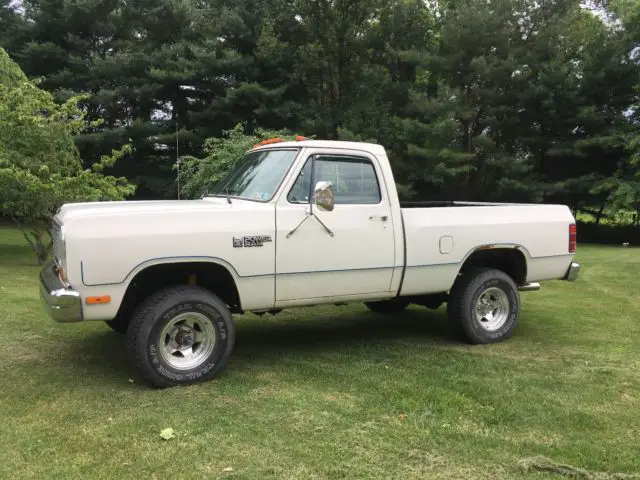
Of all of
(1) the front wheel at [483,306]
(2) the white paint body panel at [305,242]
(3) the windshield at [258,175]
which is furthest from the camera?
(1) the front wheel at [483,306]

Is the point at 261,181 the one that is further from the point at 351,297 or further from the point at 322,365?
the point at 322,365

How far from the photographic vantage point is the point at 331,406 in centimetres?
451

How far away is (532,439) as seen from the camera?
4.00 metres

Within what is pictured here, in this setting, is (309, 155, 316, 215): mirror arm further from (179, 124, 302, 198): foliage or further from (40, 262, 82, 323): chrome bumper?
(179, 124, 302, 198): foliage

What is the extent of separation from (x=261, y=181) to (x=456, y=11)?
75.9 feet

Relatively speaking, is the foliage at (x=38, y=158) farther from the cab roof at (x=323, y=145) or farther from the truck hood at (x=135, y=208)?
the truck hood at (x=135, y=208)

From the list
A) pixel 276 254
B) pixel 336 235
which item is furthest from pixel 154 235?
pixel 336 235

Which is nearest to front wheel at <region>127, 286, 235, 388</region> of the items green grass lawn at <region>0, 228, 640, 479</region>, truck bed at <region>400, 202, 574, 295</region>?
green grass lawn at <region>0, 228, 640, 479</region>

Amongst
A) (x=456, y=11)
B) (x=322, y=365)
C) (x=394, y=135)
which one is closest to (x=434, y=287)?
(x=322, y=365)

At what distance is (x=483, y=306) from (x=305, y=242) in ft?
7.90

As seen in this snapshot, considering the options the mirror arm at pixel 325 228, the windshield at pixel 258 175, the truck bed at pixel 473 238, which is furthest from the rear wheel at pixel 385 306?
the windshield at pixel 258 175

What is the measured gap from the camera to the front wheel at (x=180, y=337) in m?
4.70

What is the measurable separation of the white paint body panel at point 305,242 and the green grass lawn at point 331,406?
71 cm

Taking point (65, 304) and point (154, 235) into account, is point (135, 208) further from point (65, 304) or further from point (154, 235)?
point (65, 304)
